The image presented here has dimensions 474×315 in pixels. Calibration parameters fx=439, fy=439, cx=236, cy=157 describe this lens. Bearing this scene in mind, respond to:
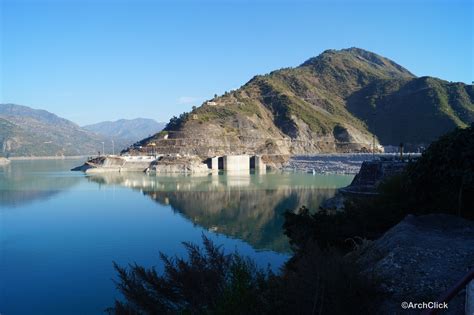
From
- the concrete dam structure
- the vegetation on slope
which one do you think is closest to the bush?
the vegetation on slope

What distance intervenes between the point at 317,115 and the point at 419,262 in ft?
408

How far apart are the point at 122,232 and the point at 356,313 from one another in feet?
75.7

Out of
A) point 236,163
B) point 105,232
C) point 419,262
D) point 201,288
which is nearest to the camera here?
point 419,262

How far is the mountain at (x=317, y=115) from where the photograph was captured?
4213 inches

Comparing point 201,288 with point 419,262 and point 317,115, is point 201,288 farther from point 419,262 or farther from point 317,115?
point 317,115

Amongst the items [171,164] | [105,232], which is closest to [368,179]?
[105,232]

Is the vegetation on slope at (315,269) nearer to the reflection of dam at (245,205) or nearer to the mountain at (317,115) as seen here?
the reflection of dam at (245,205)

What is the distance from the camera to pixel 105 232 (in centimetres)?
2728

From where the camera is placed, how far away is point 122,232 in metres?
27.0

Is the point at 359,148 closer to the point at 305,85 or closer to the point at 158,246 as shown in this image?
the point at 305,85

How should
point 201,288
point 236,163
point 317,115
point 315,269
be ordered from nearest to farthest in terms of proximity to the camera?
point 315,269
point 201,288
point 236,163
point 317,115

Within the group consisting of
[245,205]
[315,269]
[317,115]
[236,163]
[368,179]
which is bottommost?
[245,205]

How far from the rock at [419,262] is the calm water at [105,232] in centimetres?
966

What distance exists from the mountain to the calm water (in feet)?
173
